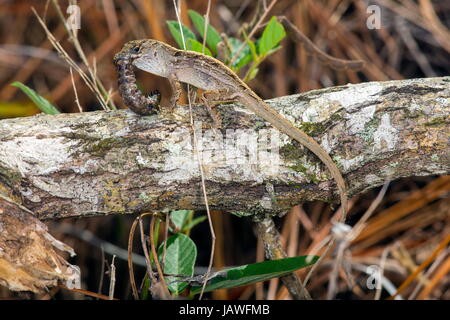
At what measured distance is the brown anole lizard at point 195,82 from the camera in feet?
6.81

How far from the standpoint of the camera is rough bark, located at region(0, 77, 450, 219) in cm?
200

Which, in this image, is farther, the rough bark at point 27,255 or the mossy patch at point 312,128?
the mossy patch at point 312,128

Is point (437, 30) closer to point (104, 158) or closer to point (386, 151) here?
point (386, 151)

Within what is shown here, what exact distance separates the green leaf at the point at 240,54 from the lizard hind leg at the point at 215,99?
298 millimetres

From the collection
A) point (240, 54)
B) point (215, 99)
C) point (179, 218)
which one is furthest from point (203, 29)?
point (179, 218)

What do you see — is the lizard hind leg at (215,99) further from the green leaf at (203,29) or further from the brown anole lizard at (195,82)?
the green leaf at (203,29)

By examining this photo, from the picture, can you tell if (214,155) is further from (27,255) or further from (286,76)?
(286,76)

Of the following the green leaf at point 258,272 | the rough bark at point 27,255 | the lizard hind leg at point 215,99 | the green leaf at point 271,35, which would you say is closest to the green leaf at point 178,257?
the green leaf at point 258,272

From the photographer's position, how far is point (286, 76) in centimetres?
412

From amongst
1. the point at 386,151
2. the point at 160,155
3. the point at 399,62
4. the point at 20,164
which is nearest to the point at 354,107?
the point at 386,151

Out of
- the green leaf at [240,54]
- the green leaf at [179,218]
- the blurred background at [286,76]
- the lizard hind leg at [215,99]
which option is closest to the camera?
the lizard hind leg at [215,99]

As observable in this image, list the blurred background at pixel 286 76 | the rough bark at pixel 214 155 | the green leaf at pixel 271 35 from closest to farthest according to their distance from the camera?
the rough bark at pixel 214 155 < the green leaf at pixel 271 35 < the blurred background at pixel 286 76

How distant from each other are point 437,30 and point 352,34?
69 cm

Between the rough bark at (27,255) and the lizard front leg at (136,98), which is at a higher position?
the lizard front leg at (136,98)
